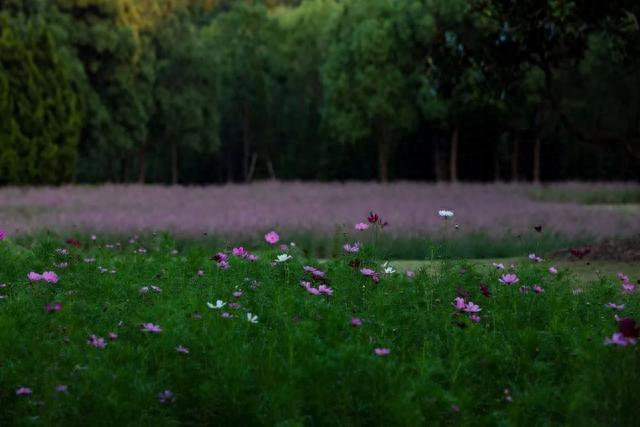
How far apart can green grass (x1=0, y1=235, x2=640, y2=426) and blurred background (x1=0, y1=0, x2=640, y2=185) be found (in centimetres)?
1971

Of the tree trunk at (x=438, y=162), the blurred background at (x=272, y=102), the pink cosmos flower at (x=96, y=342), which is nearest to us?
the pink cosmos flower at (x=96, y=342)

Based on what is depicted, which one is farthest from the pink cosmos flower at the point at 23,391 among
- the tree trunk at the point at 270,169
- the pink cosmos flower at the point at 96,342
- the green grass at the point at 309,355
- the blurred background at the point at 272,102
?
the tree trunk at the point at 270,169

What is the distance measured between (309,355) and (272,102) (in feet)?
160

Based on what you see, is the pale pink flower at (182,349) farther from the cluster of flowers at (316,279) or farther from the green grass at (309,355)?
the cluster of flowers at (316,279)

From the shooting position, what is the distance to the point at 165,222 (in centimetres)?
1395

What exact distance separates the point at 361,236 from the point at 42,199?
10999mm

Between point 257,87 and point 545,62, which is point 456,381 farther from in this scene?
point 257,87

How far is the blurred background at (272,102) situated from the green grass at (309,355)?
19.7 m

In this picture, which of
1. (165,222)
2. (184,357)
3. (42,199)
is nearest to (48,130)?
(42,199)

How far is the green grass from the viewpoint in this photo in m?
4.74

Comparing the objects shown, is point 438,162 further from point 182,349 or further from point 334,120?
point 182,349

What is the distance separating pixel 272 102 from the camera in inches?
2096

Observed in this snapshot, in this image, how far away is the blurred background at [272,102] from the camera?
3062 centimetres

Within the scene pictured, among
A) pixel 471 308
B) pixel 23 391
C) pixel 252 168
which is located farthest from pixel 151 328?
pixel 252 168
